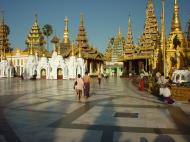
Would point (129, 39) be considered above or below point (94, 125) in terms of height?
above

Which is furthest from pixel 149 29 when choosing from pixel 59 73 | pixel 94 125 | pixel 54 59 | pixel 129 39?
pixel 94 125

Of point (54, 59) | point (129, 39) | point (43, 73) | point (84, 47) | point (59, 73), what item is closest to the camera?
point (54, 59)

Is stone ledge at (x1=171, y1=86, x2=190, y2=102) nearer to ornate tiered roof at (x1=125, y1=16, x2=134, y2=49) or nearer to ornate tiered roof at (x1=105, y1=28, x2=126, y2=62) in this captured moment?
ornate tiered roof at (x1=125, y1=16, x2=134, y2=49)

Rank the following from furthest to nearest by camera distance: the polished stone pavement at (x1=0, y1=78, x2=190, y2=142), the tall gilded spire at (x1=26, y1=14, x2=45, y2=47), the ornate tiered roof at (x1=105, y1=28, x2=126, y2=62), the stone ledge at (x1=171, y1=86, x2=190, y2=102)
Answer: the ornate tiered roof at (x1=105, y1=28, x2=126, y2=62) < the tall gilded spire at (x1=26, y1=14, x2=45, y2=47) < the stone ledge at (x1=171, y1=86, x2=190, y2=102) < the polished stone pavement at (x1=0, y1=78, x2=190, y2=142)

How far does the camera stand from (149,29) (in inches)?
2945

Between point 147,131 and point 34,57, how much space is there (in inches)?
2243

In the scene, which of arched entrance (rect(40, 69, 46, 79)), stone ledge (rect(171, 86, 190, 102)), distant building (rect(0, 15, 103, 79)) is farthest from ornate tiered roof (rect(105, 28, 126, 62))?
stone ledge (rect(171, 86, 190, 102))

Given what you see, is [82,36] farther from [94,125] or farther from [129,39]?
[94,125]

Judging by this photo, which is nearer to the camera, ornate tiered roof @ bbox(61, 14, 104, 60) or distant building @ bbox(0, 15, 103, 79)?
distant building @ bbox(0, 15, 103, 79)

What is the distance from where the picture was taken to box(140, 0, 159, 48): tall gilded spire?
73.3m

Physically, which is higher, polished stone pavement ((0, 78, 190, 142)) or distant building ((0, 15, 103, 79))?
distant building ((0, 15, 103, 79))

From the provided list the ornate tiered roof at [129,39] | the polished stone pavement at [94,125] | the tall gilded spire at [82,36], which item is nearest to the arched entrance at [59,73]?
the tall gilded spire at [82,36]

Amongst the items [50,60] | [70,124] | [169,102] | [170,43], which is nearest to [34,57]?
[50,60]

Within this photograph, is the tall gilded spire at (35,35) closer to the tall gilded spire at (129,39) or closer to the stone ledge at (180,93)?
the tall gilded spire at (129,39)
